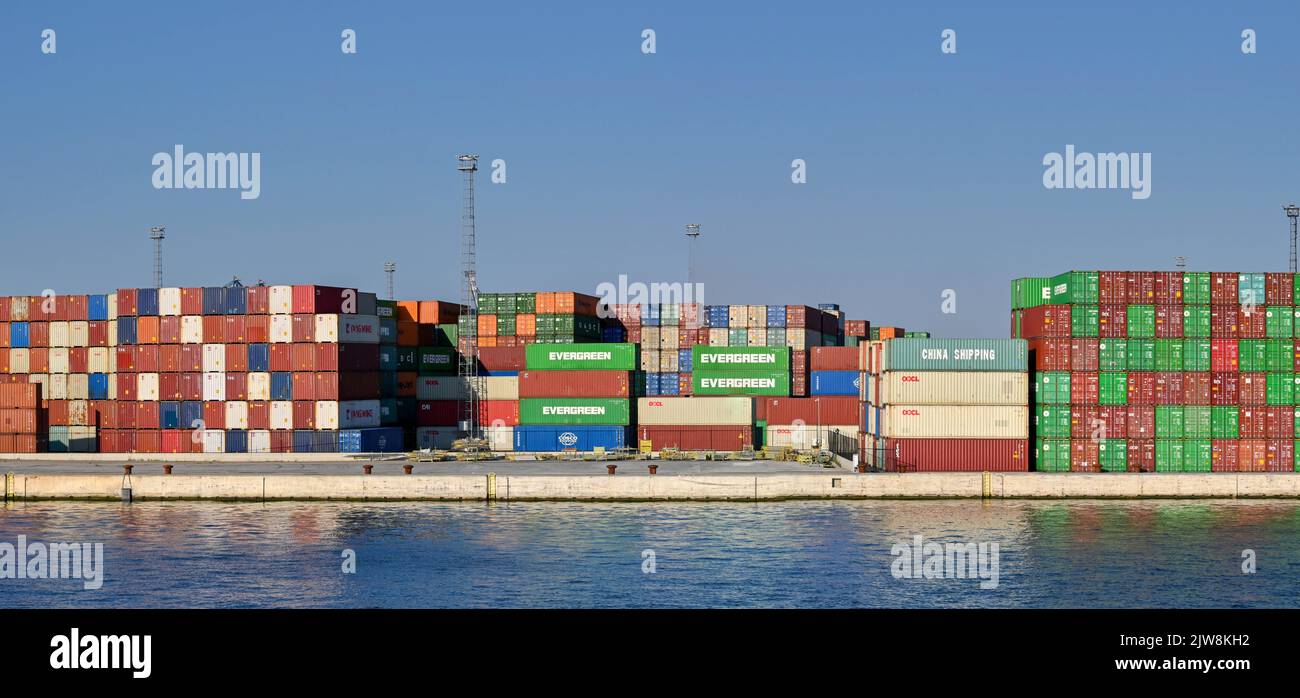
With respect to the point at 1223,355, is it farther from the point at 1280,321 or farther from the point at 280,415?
the point at 280,415

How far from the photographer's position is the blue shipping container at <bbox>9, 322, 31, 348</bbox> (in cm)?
11069

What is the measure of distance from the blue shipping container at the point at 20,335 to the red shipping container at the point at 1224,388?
94944 mm

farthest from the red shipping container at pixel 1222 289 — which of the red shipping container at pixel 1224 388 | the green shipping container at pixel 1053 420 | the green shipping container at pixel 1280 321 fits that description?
the green shipping container at pixel 1053 420

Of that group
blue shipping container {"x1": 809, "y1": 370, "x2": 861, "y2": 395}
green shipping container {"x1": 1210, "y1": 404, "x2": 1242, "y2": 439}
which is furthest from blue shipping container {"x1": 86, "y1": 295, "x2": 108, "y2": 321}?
green shipping container {"x1": 1210, "y1": 404, "x2": 1242, "y2": 439}

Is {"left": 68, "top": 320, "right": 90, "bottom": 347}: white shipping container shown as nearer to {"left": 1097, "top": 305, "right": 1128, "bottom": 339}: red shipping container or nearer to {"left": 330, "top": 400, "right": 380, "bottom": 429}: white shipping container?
{"left": 330, "top": 400, "right": 380, "bottom": 429}: white shipping container

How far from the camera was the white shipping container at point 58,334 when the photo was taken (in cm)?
10975

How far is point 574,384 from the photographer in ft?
340

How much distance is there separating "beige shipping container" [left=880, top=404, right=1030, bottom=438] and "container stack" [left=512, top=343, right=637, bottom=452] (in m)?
28.1

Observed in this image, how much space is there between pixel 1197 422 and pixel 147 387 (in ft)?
259

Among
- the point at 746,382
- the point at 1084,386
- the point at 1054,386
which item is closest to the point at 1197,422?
the point at 1084,386

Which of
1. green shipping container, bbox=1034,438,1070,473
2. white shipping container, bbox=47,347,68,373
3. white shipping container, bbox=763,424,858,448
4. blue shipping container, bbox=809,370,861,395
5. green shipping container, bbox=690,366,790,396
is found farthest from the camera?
white shipping container, bbox=47,347,68,373

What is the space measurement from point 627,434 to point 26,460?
4801 centimetres
